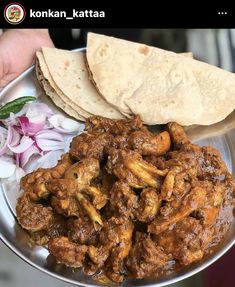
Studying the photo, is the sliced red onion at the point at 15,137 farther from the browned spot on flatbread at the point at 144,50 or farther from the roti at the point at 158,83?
the browned spot on flatbread at the point at 144,50

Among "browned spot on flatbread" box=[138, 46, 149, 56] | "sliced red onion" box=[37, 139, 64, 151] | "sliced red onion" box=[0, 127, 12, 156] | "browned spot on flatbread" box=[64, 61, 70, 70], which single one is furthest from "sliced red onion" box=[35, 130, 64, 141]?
"browned spot on flatbread" box=[138, 46, 149, 56]

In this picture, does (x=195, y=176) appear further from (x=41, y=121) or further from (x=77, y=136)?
(x=41, y=121)

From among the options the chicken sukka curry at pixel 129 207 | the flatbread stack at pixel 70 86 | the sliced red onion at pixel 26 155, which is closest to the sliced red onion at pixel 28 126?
the sliced red onion at pixel 26 155

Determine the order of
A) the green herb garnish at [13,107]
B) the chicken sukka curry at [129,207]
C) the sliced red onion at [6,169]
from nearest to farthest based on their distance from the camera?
the chicken sukka curry at [129,207]
the sliced red onion at [6,169]
the green herb garnish at [13,107]

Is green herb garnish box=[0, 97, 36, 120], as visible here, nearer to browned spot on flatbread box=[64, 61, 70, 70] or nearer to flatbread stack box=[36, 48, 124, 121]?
flatbread stack box=[36, 48, 124, 121]
